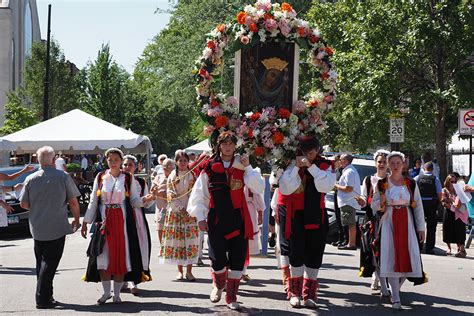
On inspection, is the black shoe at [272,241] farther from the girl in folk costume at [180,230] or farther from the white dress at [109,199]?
the white dress at [109,199]

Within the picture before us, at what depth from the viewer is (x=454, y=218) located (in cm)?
1661

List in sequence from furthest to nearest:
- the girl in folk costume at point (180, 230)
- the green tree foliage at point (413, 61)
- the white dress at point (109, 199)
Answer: the green tree foliage at point (413, 61) < the girl in folk costume at point (180, 230) < the white dress at point (109, 199)

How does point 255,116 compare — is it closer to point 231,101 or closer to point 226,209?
point 231,101

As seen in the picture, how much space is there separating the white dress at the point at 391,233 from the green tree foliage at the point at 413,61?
1371 centimetres

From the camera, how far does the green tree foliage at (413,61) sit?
23109mm

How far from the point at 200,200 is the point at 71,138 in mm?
17122

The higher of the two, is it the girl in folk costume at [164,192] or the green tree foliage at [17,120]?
the green tree foliage at [17,120]

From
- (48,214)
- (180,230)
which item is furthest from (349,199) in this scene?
(48,214)

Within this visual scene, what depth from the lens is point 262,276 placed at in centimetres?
1233

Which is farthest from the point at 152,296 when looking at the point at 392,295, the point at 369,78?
the point at 369,78

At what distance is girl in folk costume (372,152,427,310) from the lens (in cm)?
959

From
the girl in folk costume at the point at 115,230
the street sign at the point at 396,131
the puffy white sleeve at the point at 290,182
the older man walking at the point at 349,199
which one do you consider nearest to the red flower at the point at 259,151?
the puffy white sleeve at the point at 290,182

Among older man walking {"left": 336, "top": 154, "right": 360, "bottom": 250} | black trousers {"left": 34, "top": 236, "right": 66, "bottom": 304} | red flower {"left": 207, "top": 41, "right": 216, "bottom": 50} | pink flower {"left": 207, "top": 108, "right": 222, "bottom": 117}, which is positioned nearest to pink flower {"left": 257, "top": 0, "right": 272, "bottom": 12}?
red flower {"left": 207, "top": 41, "right": 216, "bottom": 50}

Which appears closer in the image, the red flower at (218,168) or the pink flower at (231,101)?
the red flower at (218,168)
